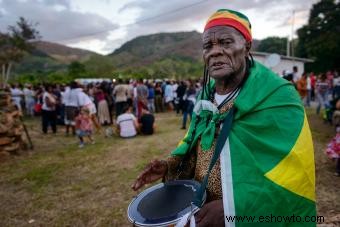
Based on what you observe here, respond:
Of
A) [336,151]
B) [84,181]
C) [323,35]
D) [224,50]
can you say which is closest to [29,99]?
[84,181]

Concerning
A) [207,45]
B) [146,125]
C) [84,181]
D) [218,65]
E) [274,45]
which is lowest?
[84,181]

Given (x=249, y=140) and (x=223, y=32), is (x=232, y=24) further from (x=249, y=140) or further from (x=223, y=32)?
(x=249, y=140)

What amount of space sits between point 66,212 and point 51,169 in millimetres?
2799

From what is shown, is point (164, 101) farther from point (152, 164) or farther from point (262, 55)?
point (152, 164)

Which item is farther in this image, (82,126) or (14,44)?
(14,44)

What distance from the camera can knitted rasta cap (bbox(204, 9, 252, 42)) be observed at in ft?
6.01

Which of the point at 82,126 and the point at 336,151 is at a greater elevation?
the point at 82,126

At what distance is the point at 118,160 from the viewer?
25.8 ft

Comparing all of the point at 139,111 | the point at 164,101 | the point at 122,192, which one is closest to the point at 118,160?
the point at 122,192

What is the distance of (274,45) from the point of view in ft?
201

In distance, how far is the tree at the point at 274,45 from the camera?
59084 mm

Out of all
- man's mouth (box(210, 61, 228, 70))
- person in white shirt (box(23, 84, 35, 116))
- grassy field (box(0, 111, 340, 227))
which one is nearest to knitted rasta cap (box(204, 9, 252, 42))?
man's mouth (box(210, 61, 228, 70))

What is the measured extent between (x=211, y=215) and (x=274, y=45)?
2517 inches

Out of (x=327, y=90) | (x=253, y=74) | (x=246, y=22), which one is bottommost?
(x=327, y=90)
